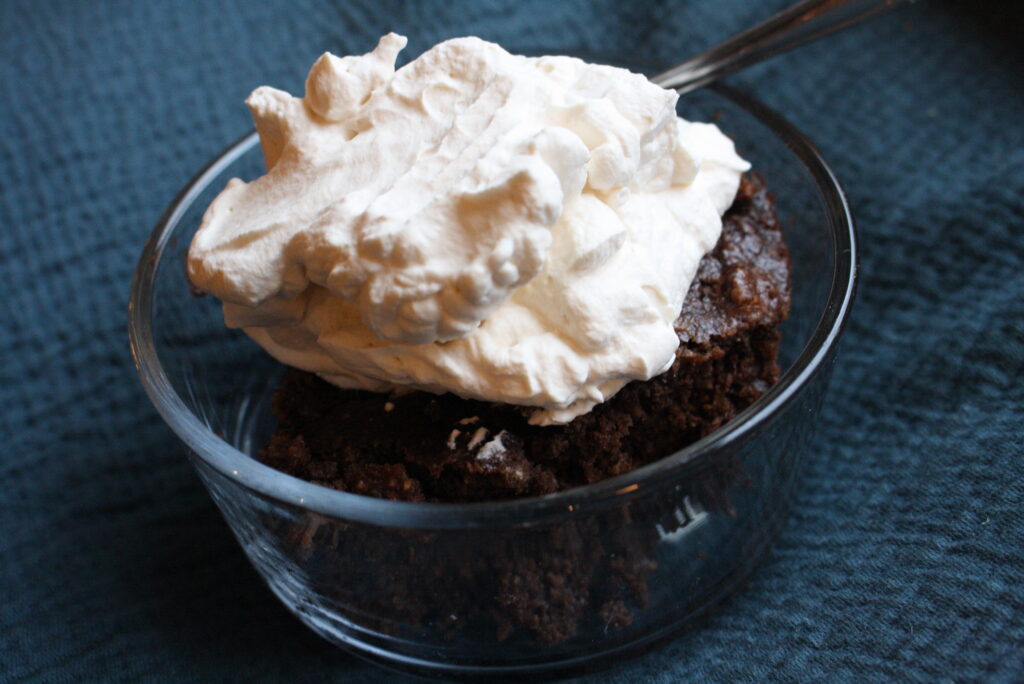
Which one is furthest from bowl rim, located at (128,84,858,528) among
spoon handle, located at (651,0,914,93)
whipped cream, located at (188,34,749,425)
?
spoon handle, located at (651,0,914,93)

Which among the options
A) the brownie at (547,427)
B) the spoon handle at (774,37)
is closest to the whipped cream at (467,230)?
the brownie at (547,427)

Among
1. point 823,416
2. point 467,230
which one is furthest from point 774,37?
point 467,230

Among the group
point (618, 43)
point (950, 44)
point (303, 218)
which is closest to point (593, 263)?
point (303, 218)

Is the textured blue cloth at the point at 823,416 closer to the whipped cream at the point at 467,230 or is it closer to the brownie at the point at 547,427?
the brownie at the point at 547,427

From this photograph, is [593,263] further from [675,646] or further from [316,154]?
[675,646]

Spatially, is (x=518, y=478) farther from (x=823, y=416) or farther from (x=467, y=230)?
(x=823, y=416)
